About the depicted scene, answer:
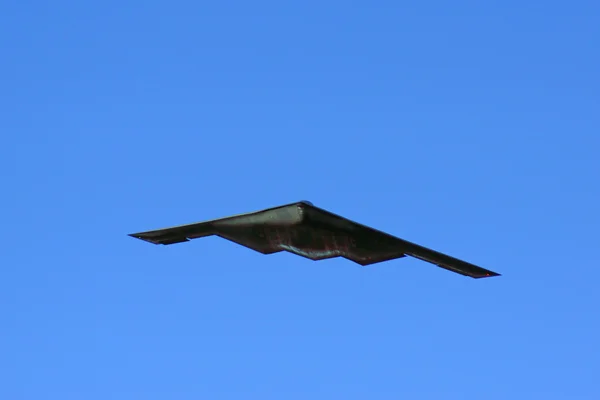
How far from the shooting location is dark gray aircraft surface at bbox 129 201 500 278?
46.5 m

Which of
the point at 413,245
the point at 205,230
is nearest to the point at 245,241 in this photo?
the point at 205,230

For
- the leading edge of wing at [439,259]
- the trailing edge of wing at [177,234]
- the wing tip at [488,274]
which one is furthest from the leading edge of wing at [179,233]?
the wing tip at [488,274]

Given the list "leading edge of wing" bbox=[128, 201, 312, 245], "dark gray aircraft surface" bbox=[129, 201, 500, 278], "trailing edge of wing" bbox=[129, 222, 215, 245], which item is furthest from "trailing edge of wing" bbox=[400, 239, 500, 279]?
"trailing edge of wing" bbox=[129, 222, 215, 245]

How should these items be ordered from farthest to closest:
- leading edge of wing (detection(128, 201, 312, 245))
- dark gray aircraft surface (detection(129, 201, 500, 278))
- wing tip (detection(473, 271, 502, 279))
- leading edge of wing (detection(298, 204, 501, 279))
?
leading edge of wing (detection(128, 201, 312, 245)) → wing tip (detection(473, 271, 502, 279)) → leading edge of wing (detection(298, 204, 501, 279)) → dark gray aircraft surface (detection(129, 201, 500, 278))

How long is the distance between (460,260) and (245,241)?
755 cm

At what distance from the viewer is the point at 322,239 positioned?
47.4m

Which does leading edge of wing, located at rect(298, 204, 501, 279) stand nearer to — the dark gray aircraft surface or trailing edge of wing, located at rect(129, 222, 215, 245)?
the dark gray aircraft surface

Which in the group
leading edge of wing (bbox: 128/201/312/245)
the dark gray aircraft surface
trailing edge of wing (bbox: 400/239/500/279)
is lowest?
trailing edge of wing (bbox: 400/239/500/279)

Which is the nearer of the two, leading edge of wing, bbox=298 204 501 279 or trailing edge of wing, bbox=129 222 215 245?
leading edge of wing, bbox=298 204 501 279

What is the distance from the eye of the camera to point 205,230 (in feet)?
162

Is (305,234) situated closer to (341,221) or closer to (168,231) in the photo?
(341,221)

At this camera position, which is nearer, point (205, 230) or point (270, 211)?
point (270, 211)

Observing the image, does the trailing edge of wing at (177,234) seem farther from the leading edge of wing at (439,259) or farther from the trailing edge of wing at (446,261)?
the trailing edge of wing at (446,261)

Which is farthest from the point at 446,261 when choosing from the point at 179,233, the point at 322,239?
A: the point at 179,233
